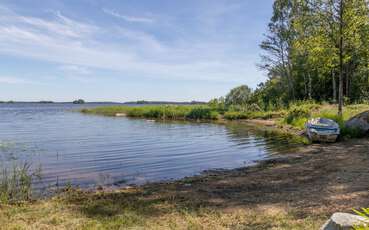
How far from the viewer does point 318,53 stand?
20.1 m

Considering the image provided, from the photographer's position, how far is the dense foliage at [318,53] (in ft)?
62.8

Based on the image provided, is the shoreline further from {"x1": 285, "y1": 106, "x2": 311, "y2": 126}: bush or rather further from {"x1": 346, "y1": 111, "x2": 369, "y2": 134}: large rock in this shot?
{"x1": 285, "y1": 106, "x2": 311, "y2": 126}: bush

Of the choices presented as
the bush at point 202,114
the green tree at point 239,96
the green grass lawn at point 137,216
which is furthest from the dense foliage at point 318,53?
the green grass lawn at point 137,216

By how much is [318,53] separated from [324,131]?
20.8ft

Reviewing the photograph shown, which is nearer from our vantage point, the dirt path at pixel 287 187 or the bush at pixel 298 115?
the dirt path at pixel 287 187

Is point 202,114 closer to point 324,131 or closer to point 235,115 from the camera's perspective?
point 235,115

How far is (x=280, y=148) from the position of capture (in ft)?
51.1

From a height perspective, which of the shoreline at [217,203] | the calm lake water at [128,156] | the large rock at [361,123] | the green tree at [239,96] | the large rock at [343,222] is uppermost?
the green tree at [239,96]

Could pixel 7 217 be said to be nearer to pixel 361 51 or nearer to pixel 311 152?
pixel 311 152

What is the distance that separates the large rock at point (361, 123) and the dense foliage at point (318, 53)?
3.21 meters

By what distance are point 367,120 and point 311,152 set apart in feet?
16.8

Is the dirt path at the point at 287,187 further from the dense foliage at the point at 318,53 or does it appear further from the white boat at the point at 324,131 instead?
the dense foliage at the point at 318,53

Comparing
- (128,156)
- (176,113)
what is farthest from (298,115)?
(176,113)

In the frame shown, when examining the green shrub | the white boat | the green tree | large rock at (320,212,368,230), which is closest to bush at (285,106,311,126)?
the white boat
